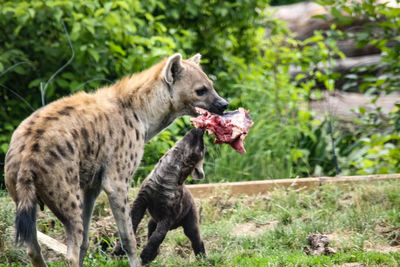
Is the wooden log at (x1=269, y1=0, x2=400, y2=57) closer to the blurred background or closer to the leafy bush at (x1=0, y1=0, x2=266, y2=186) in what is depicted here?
the blurred background

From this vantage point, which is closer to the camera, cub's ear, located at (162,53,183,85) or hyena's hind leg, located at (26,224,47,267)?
hyena's hind leg, located at (26,224,47,267)

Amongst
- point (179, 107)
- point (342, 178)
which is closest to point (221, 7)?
point (342, 178)

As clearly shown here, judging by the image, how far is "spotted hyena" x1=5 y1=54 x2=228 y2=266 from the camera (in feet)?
12.9

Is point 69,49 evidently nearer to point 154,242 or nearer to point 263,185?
point 263,185

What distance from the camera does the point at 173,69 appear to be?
5.17m

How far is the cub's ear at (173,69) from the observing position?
5.05 metres

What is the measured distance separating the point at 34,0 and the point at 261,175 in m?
4.01

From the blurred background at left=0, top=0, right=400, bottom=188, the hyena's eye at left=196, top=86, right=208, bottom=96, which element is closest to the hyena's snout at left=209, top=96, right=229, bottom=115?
the hyena's eye at left=196, top=86, right=208, bottom=96

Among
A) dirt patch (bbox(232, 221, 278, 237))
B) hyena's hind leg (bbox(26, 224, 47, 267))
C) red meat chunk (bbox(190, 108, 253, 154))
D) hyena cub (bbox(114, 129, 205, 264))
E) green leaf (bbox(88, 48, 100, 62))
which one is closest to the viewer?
hyena's hind leg (bbox(26, 224, 47, 267))

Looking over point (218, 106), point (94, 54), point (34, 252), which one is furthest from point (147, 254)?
point (94, 54)

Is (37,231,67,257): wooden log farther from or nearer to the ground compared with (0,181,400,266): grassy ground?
farther from the ground

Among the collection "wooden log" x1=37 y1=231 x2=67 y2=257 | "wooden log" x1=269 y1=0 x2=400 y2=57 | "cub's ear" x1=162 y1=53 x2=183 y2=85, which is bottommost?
"wooden log" x1=269 y1=0 x2=400 y2=57

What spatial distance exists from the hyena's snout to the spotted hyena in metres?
0.01

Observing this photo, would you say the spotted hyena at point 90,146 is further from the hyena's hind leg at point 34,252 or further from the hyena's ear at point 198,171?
the hyena's ear at point 198,171
